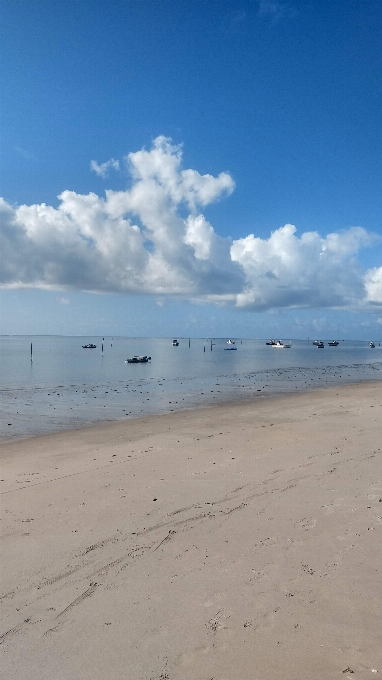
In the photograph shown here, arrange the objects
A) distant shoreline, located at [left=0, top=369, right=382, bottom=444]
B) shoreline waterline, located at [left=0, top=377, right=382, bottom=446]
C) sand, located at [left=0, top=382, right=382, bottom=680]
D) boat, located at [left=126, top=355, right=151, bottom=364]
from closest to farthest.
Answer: sand, located at [left=0, top=382, right=382, bottom=680], shoreline waterline, located at [left=0, top=377, right=382, bottom=446], distant shoreline, located at [left=0, top=369, right=382, bottom=444], boat, located at [left=126, top=355, right=151, bottom=364]

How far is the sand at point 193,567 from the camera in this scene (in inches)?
181

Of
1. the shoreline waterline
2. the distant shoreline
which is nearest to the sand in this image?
the shoreline waterline

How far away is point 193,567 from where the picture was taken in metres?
6.37

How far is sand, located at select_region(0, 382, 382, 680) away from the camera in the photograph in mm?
4590

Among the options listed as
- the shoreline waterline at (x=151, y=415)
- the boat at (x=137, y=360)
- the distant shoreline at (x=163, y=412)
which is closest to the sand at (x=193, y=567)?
the shoreline waterline at (x=151, y=415)

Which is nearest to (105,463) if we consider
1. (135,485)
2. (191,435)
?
(135,485)

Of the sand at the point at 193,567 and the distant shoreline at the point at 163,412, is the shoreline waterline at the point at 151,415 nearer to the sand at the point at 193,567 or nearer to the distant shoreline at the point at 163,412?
the distant shoreline at the point at 163,412

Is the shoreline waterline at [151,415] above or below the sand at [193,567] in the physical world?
below

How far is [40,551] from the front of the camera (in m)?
6.96

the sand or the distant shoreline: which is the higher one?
the sand

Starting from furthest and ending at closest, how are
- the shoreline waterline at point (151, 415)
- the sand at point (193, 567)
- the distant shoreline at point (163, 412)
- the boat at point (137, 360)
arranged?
the boat at point (137, 360) < the distant shoreline at point (163, 412) < the shoreline waterline at point (151, 415) < the sand at point (193, 567)

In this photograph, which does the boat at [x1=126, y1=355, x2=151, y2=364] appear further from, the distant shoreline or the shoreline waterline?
the shoreline waterline

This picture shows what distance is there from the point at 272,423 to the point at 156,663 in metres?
15.8

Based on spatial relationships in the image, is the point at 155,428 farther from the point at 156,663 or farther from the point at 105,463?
the point at 156,663
